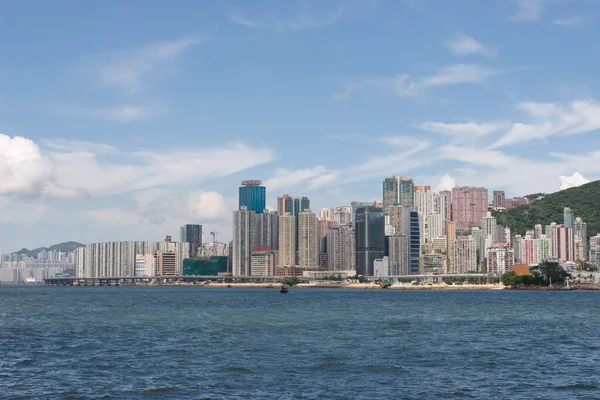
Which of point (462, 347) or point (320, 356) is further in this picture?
point (462, 347)

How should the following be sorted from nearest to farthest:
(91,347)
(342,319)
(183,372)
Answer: (183,372) < (91,347) < (342,319)

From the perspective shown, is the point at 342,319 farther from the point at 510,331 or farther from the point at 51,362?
the point at 51,362

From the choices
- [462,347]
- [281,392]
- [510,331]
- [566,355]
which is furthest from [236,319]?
Result: [281,392]

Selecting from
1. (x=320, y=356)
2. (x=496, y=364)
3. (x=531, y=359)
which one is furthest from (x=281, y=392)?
(x=531, y=359)

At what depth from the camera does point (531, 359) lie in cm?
4884

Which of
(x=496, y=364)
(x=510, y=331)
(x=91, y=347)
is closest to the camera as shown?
(x=496, y=364)

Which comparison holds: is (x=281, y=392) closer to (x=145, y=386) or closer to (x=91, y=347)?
(x=145, y=386)

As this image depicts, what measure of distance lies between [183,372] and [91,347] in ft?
47.4

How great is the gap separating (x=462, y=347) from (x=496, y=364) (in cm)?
A: 856

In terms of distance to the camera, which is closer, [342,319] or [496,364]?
[496,364]

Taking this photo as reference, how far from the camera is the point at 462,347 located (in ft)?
180

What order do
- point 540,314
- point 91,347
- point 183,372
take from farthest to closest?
point 540,314 → point 91,347 → point 183,372

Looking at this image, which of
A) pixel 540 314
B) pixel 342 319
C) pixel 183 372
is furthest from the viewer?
pixel 540 314

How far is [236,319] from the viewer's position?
8494 centimetres
